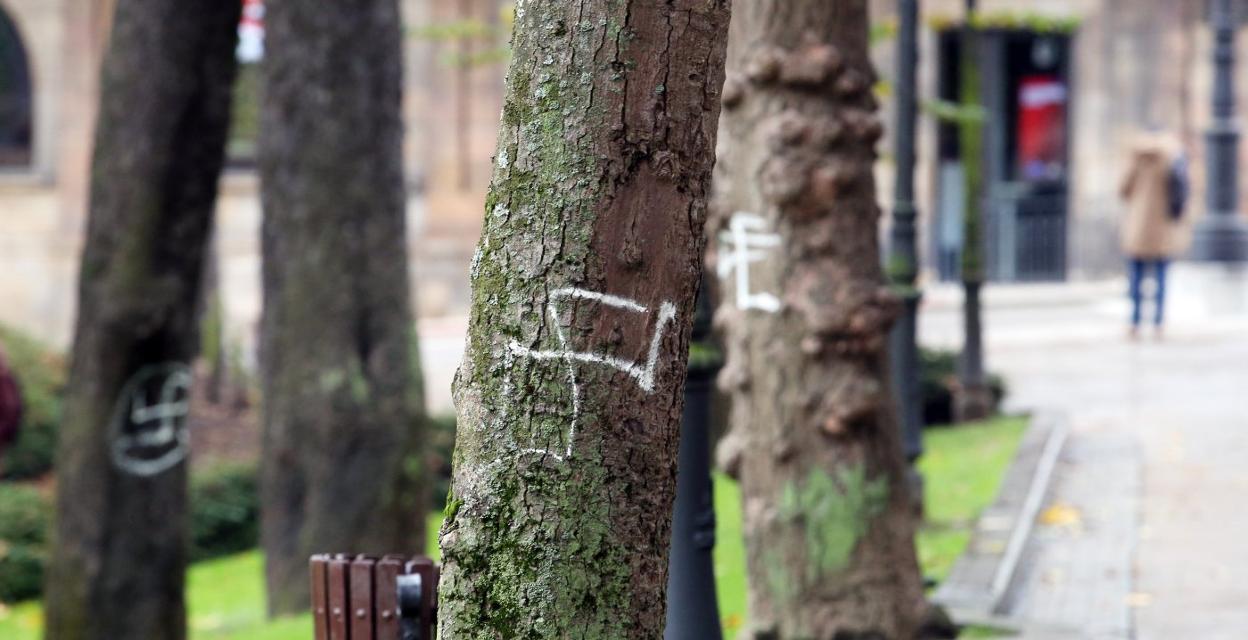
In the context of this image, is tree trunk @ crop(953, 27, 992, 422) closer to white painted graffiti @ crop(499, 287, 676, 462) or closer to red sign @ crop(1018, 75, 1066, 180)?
white painted graffiti @ crop(499, 287, 676, 462)

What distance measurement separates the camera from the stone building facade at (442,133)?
78.4 feet

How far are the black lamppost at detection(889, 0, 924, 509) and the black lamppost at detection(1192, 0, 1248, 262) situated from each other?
42.2ft

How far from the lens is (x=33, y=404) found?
13.5 meters

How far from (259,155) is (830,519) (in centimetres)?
423

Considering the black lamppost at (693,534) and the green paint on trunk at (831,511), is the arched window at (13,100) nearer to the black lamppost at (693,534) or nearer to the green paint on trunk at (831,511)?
the green paint on trunk at (831,511)

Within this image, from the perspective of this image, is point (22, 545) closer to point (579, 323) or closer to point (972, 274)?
point (972, 274)

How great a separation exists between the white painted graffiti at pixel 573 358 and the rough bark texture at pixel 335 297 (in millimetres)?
5996

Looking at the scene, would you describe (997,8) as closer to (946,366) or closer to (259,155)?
(946,366)

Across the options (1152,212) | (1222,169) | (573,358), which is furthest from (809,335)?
(1222,169)

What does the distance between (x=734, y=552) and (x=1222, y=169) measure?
15.1 m

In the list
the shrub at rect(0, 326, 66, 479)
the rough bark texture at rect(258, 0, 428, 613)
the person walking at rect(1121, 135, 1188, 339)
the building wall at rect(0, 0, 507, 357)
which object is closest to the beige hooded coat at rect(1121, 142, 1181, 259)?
the person walking at rect(1121, 135, 1188, 339)

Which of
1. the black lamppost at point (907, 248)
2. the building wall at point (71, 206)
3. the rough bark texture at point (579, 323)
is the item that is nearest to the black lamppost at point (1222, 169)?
the building wall at point (71, 206)

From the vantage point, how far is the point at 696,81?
3004 mm

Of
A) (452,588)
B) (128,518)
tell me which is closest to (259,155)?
(128,518)
